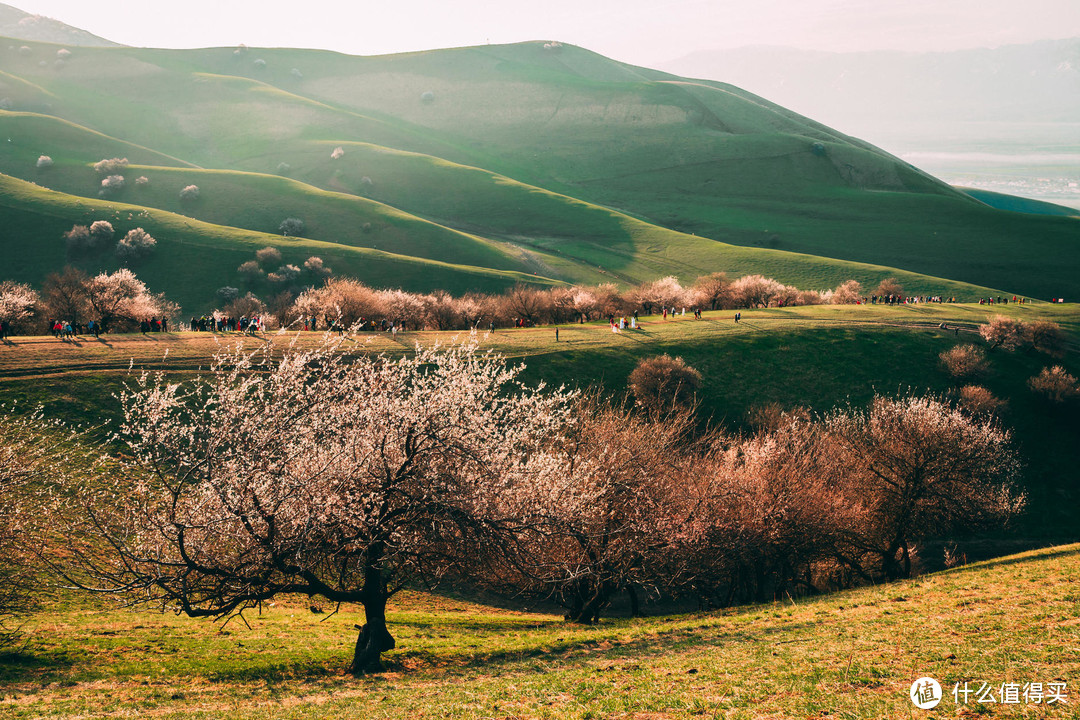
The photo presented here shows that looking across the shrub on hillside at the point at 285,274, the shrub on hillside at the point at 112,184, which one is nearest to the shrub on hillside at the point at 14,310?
the shrub on hillside at the point at 285,274

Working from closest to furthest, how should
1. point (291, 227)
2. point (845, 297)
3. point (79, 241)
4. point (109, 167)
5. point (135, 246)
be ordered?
point (79, 241) < point (135, 246) < point (845, 297) < point (291, 227) < point (109, 167)

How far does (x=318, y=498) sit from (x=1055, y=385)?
219ft

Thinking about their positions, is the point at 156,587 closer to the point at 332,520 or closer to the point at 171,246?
the point at 332,520

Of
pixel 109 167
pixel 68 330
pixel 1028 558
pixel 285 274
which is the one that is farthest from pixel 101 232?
pixel 1028 558

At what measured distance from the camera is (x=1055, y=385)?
5694 cm

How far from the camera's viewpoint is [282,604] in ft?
95.6

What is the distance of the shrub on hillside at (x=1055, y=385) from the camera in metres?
56.2

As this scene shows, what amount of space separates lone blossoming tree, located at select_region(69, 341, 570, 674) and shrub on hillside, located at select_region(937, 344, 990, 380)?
55.6m

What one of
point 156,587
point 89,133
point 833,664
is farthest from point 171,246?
point 833,664

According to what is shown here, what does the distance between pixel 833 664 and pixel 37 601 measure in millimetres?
28369

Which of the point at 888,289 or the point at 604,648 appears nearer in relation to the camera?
the point at 604,648

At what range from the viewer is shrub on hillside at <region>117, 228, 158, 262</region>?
91.3 m

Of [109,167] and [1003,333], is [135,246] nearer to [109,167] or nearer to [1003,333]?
[109,167]

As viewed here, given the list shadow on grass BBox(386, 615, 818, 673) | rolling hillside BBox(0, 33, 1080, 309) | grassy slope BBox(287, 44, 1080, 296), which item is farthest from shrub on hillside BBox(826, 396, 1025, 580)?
grassy slope BBox(287, 44, 1080, 296)
